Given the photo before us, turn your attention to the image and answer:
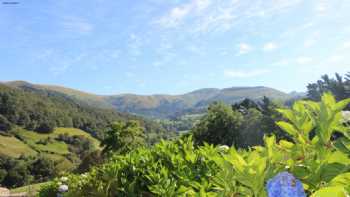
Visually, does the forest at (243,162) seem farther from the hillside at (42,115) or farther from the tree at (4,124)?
the hillside at (42,115)

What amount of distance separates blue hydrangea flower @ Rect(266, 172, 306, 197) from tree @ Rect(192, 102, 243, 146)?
31770mm

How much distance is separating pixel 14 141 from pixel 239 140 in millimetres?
78791

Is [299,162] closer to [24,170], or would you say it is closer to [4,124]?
[24,170]

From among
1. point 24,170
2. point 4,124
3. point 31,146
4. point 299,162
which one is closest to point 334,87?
point 299,162

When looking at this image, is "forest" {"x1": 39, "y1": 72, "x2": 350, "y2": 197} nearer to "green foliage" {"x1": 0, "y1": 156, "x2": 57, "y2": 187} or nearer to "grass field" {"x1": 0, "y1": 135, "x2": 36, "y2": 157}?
"green foliage" {"x1": 0, "y1": 156, "x2": 57, "y2": 187}

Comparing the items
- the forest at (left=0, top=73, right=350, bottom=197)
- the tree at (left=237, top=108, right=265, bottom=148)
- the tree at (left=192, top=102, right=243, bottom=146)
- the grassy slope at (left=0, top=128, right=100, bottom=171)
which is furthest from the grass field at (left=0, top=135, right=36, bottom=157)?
the forest at (left=0, top=73, right=350, bottom=197)

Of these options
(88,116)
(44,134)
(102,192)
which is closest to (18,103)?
(44,134)

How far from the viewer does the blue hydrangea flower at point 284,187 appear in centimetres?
73

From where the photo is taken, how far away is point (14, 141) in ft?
314

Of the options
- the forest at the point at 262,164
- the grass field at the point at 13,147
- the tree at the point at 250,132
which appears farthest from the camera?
the grass field at the point at 13,147

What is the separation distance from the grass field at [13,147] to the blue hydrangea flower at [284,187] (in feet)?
298

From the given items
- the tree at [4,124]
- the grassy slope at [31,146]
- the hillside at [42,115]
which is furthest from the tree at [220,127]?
the tree at [4,124]

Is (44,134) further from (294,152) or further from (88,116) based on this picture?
(294,152)

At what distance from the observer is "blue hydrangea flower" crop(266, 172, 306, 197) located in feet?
2.41
